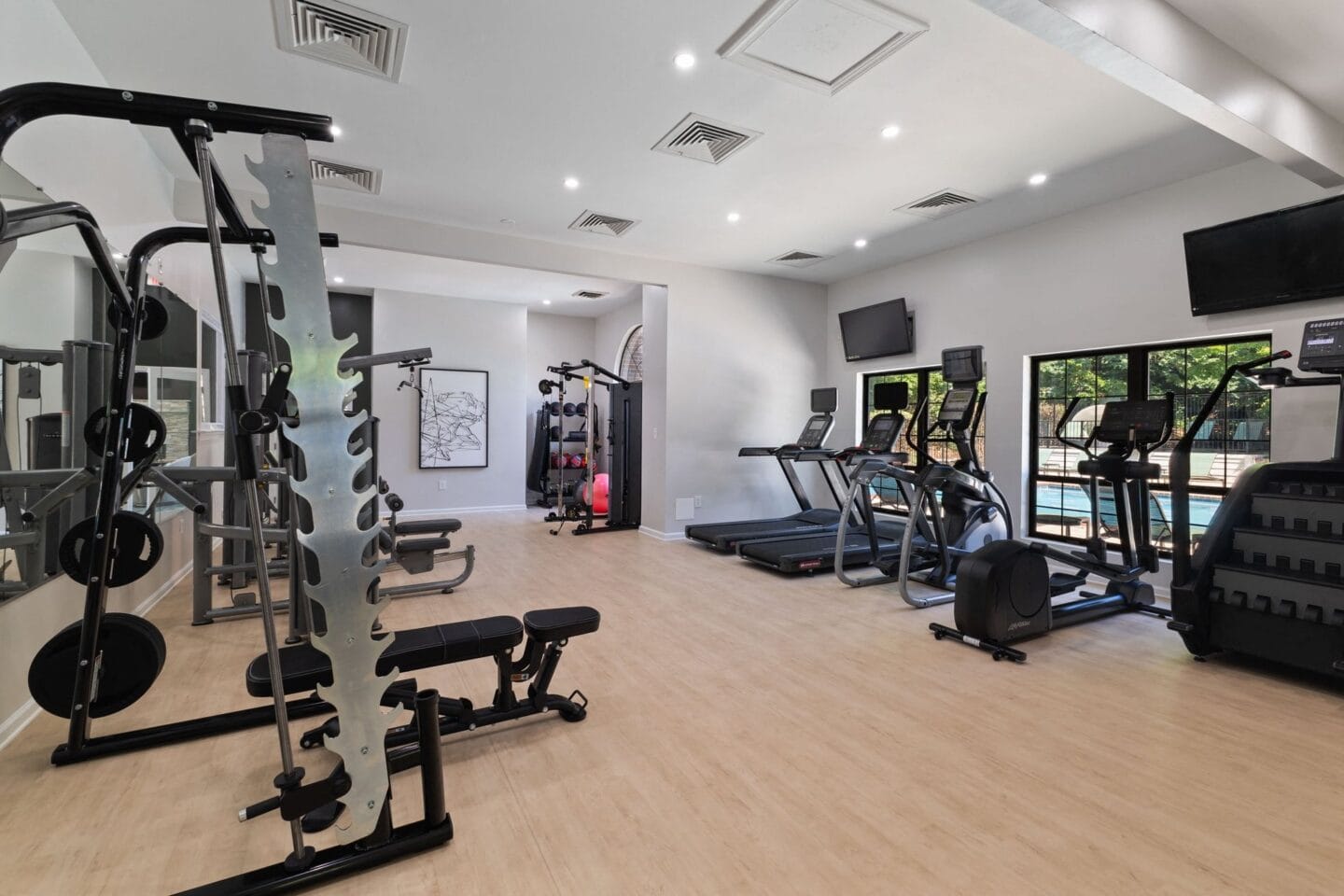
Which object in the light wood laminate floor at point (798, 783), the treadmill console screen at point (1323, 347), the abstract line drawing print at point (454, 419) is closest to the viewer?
the light wood laminate floor at point (798, 783)

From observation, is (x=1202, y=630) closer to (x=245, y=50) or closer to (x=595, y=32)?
(x=595, y=32)

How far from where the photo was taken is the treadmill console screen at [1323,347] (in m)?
3.18

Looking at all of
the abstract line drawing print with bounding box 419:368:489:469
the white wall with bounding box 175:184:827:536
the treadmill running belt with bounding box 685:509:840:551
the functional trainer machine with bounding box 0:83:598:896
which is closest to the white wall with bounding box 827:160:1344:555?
the white wall with bounding box 175:184:827:536

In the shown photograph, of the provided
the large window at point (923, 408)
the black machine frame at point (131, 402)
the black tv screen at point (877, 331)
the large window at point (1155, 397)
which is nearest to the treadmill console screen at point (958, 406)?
the large window at point (1155, 397)

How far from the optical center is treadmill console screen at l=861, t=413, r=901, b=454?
4992 millimetres

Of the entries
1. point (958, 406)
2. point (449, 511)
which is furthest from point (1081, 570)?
point (449, 511)

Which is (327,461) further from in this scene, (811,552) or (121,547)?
(811,552)

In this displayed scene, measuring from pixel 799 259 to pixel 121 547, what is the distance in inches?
236

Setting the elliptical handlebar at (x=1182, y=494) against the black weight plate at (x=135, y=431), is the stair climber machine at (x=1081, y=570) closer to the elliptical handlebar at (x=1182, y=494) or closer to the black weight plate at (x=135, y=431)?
the elliptical handlebar at (x=1182, y=494)

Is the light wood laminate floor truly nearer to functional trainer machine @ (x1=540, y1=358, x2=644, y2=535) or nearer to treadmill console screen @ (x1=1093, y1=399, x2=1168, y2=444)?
treadmill console screen @ (x1=1093, y1=399, x2=1168, y2=444)

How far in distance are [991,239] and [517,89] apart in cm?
450

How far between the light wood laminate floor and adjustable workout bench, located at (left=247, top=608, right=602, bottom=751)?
0.32ft

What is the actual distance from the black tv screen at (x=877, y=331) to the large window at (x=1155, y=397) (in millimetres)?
1356

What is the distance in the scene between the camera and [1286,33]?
8.96ft
